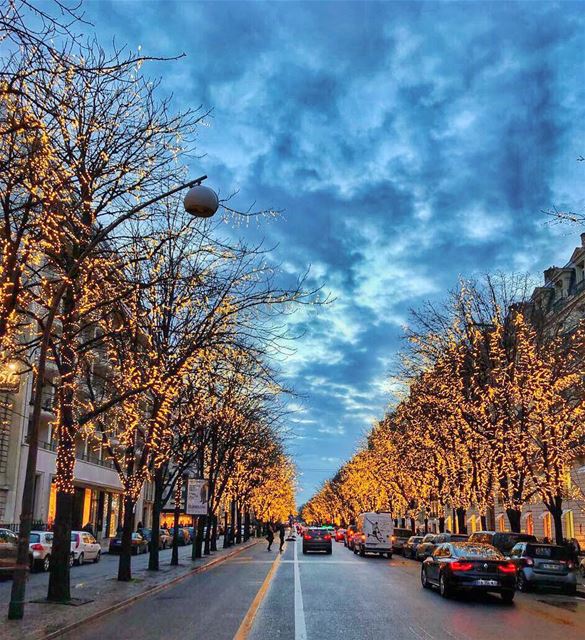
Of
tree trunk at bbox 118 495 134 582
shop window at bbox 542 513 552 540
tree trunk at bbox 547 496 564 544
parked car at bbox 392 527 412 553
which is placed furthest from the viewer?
parked car at bbox 392 527 412 553

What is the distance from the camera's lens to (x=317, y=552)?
46594mm

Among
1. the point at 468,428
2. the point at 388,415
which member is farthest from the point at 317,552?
the point at 468,428

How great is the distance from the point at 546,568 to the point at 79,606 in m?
13.4

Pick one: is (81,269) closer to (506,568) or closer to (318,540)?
(506,568)

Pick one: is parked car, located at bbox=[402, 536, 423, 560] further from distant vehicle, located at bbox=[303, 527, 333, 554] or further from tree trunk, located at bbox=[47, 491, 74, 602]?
tree trunk, located at bbox=[47, 491, 74, 602]

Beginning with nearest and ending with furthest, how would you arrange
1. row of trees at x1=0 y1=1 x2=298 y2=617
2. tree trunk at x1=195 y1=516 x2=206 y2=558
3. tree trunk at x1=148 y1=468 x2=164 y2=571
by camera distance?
row of trees at x1=0 y1=1 x2=298 y2=617 → tree trunk at x1=148 y1=468 x2=164 y2=571 → tree trunk at x1=195 y1=516 x2=206 y2=558

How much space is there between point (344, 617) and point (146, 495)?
6197 cm

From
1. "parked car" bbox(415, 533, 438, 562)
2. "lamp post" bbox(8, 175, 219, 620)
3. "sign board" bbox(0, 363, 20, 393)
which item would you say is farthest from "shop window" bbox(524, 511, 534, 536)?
"lamp post" bbox(8, 175, 219, 620)

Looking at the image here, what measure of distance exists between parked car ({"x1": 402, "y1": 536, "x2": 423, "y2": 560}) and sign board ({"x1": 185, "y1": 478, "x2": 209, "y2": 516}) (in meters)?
15.6

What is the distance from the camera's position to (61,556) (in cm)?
1513

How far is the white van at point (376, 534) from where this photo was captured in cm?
4203

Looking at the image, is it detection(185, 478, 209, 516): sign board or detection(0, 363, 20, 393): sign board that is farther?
detection(185, 478, 209, 516): sign board

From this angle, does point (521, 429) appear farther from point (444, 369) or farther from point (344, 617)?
point (344, 617)

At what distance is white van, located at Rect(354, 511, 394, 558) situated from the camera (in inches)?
1655
